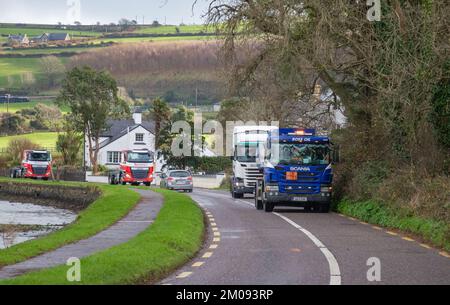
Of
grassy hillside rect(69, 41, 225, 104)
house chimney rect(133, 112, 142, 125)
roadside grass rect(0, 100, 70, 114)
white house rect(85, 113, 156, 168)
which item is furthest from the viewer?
roadside grass rect(0, 100, 70, 114)

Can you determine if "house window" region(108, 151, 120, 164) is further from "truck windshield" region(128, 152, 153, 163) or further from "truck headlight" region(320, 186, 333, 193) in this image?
"truck headlight" region(320, 186, 333, 193)

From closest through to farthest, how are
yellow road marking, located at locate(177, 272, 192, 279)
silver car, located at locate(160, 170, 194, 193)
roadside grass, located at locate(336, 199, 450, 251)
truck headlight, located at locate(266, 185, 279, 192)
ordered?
yellow road marking, located at locate(177, 272, 192, 279) → roadside grass, located at locate(336, 199, 450, 251) → truck headlight, located at locate(266, 185, 279, 192) → silver car, located at locate(160, 170, 194, 193)

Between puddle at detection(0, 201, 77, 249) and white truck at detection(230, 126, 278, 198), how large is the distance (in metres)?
8.92

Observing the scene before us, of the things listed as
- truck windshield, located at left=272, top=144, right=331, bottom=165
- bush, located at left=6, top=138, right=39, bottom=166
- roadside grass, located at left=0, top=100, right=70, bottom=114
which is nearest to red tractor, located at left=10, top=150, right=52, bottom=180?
bush, located at left=6, top=138, right=39, bottom=166

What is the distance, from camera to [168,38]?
138375mm

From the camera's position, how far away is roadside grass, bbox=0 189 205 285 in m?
15.2

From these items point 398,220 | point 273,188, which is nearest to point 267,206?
point 273,188

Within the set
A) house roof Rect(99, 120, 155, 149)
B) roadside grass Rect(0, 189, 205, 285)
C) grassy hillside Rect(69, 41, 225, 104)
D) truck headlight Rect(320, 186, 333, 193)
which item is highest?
grassy hillside Rect(69, 41, 225, 104)

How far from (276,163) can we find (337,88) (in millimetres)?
5805

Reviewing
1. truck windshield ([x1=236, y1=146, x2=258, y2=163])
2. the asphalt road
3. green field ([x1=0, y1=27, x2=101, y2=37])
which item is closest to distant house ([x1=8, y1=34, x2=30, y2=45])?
green field ([x1=0, y1=27, x2=101, y2=37])

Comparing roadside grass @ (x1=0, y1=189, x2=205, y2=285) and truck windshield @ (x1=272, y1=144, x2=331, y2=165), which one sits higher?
truck windshield @ (x1=272, y1=144, x2=331, y2=165)

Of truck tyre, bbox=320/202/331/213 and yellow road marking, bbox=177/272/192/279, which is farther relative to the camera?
truck tyre, bbox=320/202/331/213

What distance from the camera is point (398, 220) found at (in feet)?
91.2
